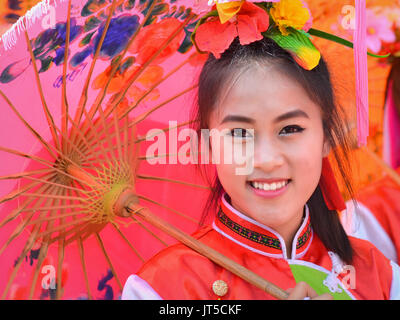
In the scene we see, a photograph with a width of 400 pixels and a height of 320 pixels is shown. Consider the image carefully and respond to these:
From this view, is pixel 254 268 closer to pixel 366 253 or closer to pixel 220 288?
pixel 220 288

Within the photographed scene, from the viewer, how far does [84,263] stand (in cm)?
182

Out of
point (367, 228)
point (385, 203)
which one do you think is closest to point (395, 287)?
point (367, 228)

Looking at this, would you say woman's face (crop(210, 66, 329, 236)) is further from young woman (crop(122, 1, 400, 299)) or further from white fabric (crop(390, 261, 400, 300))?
white fabric (crop(390, 261, 400, 300))

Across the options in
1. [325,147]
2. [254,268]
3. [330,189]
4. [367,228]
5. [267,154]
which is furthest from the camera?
[367,228]

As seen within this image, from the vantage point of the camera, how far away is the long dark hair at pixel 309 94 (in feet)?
5.08

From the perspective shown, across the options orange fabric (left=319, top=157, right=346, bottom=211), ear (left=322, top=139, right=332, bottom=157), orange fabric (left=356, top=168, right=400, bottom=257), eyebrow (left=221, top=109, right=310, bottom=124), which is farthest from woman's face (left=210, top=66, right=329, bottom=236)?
orange fabric (left=356, top=168, right=400, bottom=257)

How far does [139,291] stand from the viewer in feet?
4.97

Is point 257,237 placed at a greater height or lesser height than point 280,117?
lesser

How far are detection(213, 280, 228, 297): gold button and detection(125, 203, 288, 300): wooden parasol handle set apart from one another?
0.15 ft

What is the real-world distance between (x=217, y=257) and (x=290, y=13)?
69 cm

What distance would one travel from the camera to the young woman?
1483 millimetres

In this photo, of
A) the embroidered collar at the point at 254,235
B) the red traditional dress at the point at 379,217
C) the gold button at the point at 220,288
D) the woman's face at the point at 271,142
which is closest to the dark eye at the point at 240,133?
the woman's face at the point at 271,142

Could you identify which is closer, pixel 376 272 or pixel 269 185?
pixel 269 185
